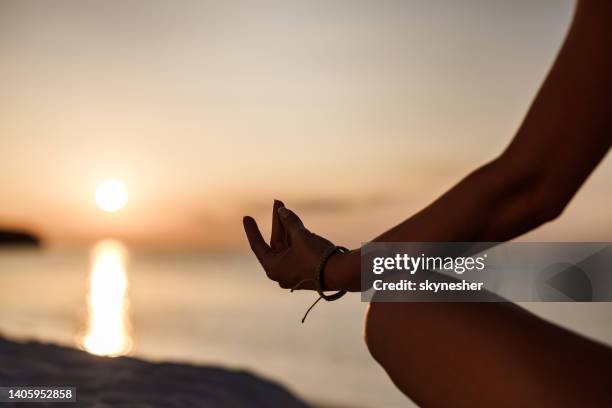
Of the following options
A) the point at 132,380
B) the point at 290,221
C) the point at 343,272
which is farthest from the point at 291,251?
the point at 132,380

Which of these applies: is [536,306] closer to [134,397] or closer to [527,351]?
[134,397]

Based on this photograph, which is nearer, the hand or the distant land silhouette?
the hand

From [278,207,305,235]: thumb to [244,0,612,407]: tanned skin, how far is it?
0.35 m

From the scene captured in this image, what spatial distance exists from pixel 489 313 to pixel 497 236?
186mm

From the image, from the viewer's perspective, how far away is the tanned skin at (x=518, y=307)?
982 mm

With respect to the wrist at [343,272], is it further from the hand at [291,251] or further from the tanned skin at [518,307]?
the tanned skin at [518,307]

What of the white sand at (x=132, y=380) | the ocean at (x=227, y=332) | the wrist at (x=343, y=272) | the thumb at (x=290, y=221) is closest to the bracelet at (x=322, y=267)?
the wrist at (x=343, y=272)

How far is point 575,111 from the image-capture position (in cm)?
103

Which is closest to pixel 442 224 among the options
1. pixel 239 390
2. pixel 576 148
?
pixel 576 148

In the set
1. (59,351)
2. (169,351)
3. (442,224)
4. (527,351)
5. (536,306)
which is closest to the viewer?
(527,351)

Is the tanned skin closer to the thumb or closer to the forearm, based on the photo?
the forearm

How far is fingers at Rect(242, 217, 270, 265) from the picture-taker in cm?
159

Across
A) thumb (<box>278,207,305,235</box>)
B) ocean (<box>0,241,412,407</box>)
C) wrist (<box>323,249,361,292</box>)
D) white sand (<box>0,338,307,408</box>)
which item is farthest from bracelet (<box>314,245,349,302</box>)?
ocean (<box>0,241,412,407</box>)

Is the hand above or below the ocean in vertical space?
below
